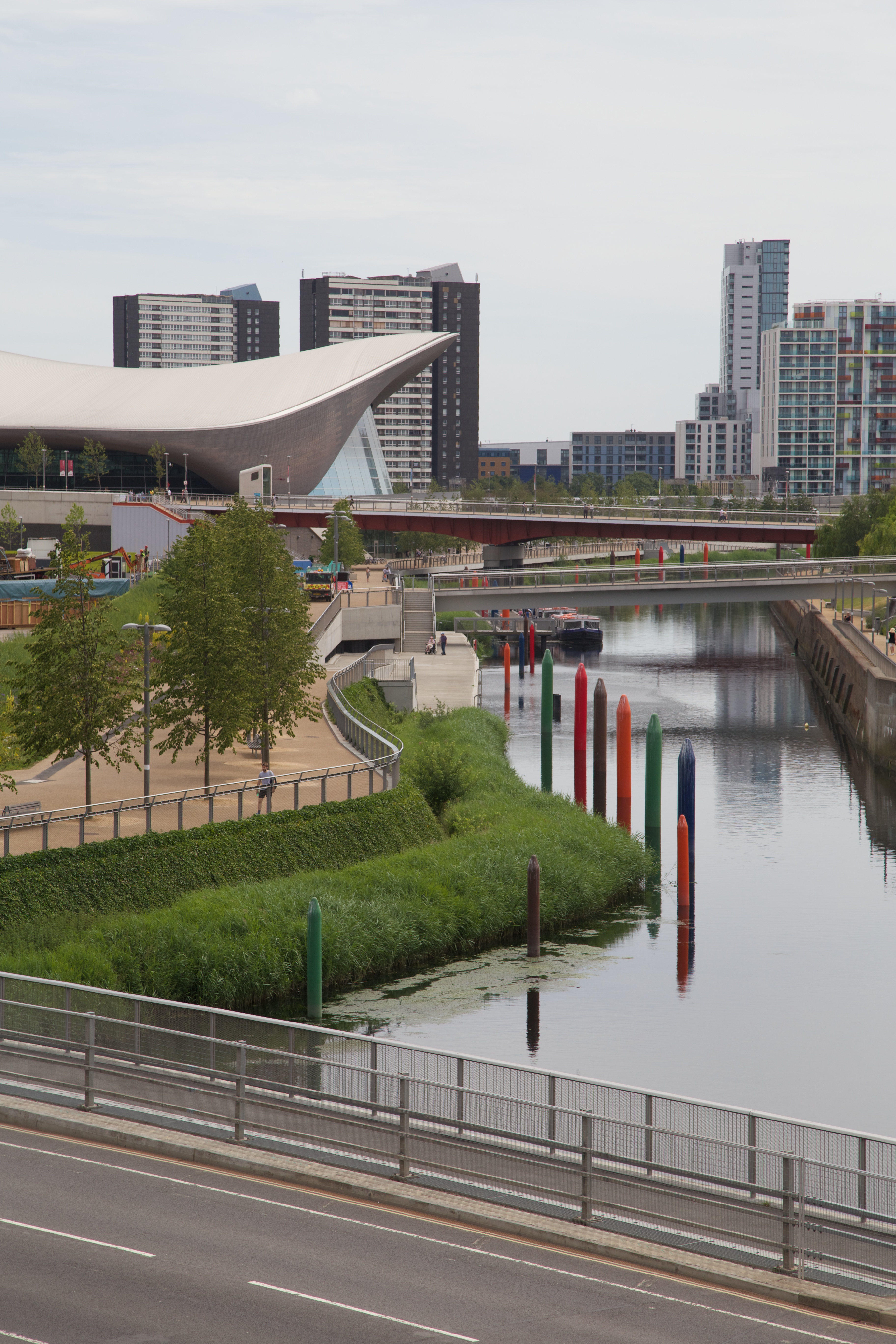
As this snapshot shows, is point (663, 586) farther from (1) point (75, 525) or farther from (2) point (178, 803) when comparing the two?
(2) point (178, 803)

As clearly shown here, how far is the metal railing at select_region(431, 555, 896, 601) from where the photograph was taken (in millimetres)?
65375

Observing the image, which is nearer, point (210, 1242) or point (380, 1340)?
point (380, 1340)

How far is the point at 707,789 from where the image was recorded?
46.9 metres

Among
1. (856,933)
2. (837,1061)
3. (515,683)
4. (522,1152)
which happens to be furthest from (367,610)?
(522,1152)

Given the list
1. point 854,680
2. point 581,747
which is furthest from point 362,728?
point 854,680

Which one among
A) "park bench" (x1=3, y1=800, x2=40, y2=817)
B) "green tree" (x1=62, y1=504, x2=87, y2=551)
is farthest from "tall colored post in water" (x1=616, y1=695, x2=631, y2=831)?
"park bench" (x1=3, y1=800, x2=40, y2=817)

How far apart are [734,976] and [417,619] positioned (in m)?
42.0

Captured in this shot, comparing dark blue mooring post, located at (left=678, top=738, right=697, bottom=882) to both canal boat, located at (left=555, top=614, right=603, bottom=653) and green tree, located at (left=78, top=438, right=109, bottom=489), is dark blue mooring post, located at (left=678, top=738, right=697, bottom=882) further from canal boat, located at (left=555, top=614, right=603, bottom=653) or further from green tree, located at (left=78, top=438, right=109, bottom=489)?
green tree, located at (left=78, top=438, right=109, bottom=489)

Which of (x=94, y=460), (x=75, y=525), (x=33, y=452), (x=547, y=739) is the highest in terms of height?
(x=33, y=452)

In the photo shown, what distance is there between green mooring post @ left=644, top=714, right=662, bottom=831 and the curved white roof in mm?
89371

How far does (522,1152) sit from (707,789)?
35.1m

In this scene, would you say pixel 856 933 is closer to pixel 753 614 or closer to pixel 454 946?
pixel 454 946

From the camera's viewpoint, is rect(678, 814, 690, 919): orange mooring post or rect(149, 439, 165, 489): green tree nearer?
rect(678, 814, 690, 919): orange mooring post

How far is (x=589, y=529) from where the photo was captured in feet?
283
